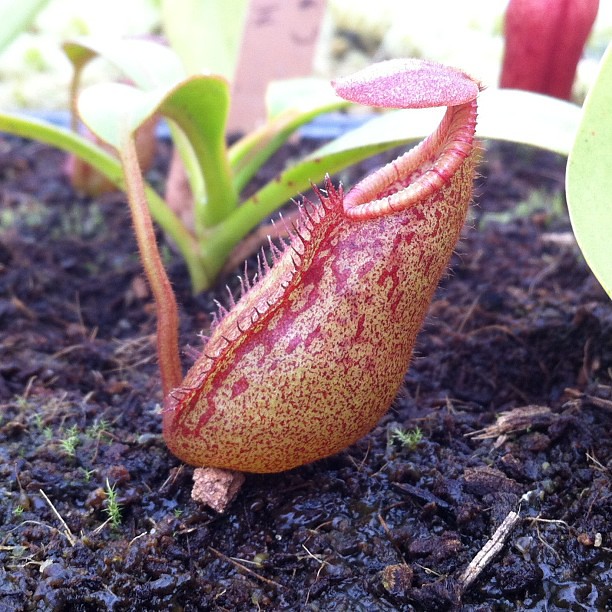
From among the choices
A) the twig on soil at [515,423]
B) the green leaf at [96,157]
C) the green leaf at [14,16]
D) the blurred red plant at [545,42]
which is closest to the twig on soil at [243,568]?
the twig on soil at [515,423]

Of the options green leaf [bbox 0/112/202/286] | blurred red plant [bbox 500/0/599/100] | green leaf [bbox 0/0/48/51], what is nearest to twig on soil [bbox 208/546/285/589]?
green leaf [bbox 0/112/202/286]

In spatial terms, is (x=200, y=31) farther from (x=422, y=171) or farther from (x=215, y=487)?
(x=215, y=487)

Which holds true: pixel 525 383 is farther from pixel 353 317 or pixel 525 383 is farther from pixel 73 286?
pixel 73 286

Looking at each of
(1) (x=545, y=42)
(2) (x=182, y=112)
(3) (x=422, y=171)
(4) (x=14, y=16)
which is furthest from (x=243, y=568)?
(1) (x=545, y=42)

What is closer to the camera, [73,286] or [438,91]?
[438,91]

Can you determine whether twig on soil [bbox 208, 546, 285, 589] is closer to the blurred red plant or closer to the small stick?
the small stick

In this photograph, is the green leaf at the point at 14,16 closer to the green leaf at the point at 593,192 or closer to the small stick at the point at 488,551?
the green leaf at the point at 593,192

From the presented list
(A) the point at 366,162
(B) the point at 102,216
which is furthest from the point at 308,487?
(A) the point at 366,162
